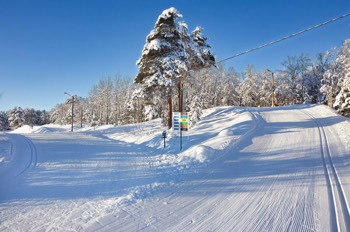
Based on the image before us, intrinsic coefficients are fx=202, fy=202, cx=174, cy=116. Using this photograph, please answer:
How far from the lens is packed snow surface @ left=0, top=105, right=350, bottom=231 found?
387 cm

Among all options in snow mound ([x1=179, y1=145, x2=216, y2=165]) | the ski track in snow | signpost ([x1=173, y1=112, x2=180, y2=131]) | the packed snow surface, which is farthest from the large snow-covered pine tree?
the ski track in snow

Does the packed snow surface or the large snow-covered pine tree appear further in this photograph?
the large snow-covered pine tree

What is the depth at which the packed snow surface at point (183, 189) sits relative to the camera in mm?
3869

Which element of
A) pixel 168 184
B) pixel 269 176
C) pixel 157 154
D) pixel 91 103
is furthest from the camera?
pixel 91 103

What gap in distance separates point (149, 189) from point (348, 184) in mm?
5443

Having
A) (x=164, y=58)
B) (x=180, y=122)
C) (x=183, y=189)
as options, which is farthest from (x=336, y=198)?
(x=164, y=58)

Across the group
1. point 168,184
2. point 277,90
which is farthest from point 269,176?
point 277,90

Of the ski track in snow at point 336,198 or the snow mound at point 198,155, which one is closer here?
the ski track in snow at point 336,198

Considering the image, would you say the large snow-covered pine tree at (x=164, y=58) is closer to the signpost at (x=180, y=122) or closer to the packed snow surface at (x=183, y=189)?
the signpost at (x=180, y=122)

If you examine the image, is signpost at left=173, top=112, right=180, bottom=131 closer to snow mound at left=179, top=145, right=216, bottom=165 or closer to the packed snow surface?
the packed snow surface

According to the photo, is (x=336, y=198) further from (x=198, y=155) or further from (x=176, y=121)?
(x=176, y=121)

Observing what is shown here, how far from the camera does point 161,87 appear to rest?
51.5ft

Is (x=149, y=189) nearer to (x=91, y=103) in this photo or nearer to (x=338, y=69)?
(x=338, y=69)

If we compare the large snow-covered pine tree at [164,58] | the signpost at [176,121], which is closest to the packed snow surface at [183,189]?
the signpost at [176,121]
